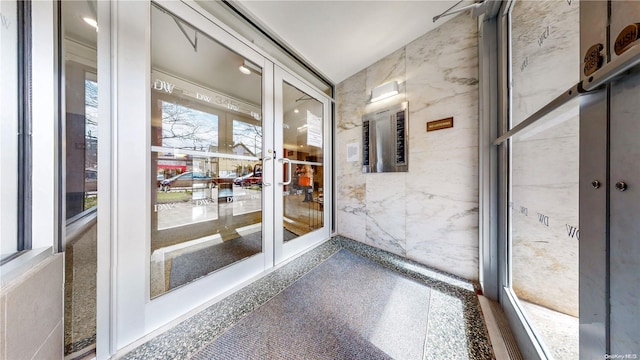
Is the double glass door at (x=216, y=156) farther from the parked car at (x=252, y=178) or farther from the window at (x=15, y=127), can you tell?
the window at (x=15, y=127)

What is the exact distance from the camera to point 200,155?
142cm

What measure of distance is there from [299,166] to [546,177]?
6.54 ft

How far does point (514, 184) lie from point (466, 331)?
98 centimetres

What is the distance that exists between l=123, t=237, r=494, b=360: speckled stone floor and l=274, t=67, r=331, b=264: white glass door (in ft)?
1.50

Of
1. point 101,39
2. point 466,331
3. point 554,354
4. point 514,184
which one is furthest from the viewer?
point 514,184

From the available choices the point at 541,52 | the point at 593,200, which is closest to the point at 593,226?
the point at 593,200

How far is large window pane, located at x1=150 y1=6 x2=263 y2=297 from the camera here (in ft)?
4.02

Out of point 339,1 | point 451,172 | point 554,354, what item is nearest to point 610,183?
point 554,354

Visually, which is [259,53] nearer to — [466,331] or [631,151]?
[631,151]

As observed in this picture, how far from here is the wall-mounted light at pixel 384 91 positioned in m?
2.01

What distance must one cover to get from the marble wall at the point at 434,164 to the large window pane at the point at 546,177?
38 cm

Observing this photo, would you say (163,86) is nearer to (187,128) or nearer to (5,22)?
(187,128)

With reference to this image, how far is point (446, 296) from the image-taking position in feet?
4.56

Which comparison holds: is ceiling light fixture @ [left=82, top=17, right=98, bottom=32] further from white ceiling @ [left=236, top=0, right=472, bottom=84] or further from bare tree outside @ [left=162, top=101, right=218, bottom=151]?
white ceiling @ [left=236, top=0, right=472, bottom=84]
